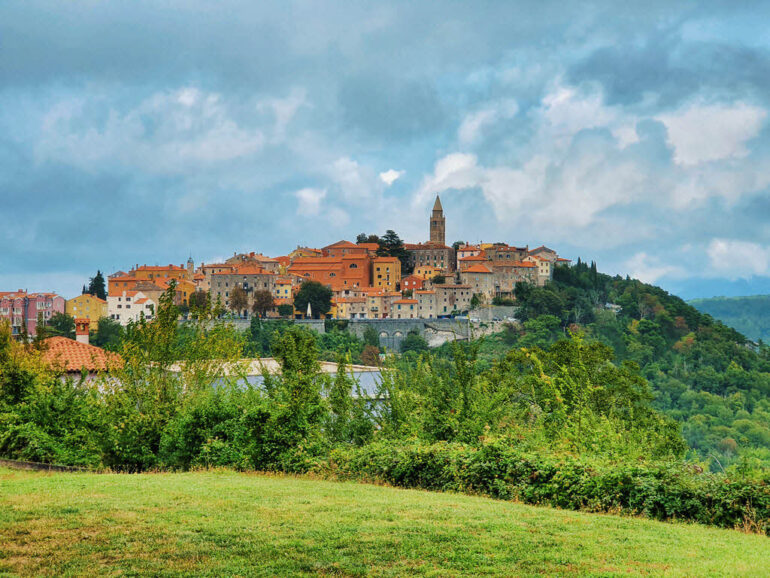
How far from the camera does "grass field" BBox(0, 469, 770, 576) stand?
5598 millimetres

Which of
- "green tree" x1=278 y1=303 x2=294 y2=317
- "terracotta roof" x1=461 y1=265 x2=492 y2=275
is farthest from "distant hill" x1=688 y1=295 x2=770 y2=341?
"green tree" x1=278 y1=303 x2=294 y2=317

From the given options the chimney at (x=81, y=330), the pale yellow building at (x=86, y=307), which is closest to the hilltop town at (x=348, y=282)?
the pale yellow building at (x=86, y=307)

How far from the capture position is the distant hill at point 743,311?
12900cm

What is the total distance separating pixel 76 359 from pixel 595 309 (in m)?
70.9

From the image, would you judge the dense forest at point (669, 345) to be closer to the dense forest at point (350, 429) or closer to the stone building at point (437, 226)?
the stone building at point (437, 226)

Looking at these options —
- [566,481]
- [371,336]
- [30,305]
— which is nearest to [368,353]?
[371,336]

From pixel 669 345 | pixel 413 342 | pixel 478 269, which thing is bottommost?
pixel 669 345

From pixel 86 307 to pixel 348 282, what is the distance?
26.5 meters

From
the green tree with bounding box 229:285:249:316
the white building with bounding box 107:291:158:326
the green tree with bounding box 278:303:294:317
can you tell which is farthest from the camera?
the green tree with bounding box 229:285:249:316

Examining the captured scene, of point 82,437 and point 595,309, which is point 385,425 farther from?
point 595,309

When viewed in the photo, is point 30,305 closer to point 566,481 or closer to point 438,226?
point 438,226

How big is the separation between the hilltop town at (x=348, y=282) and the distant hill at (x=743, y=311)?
54.3m

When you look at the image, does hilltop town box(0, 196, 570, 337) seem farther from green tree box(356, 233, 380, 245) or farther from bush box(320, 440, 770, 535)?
bush box(320, 440, 770, 535)

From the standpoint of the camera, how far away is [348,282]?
282ft
